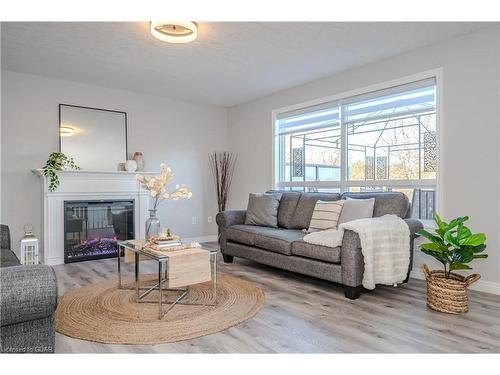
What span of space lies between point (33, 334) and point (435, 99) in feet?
12.5

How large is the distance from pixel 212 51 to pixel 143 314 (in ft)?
8.70

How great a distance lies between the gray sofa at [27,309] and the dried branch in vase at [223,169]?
4.55 m

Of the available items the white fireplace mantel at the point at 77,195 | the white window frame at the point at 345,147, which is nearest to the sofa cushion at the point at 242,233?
the white window frame at the point at 345,147

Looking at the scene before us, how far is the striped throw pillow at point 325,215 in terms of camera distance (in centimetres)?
374

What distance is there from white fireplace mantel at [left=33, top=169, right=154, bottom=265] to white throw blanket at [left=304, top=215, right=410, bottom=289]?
2927 millimetres

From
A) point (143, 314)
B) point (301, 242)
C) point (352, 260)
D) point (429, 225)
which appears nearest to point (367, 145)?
point (429, 225)

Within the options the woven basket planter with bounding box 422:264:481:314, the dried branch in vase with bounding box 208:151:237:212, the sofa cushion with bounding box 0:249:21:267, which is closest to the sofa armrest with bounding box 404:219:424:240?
the woven basket planter with bounding box 422:264:481:314

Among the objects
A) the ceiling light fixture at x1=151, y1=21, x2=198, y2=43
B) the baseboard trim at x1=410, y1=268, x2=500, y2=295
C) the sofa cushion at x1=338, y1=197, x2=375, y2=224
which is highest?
the ceiling light fixture at x1=151, y1=21, x2=198, y2=43

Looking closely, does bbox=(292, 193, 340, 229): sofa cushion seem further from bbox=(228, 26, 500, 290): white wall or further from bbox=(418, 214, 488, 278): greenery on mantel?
bbox=(418, 214, 488, 278): greenery on mantel

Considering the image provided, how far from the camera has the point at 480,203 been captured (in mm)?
3232

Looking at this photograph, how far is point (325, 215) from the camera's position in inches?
151

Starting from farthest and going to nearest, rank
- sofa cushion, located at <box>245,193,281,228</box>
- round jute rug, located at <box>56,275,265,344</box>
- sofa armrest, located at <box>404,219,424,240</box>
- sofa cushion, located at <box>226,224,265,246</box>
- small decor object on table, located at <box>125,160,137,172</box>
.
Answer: small decor object on table, located at <box>125,160,137,172</box>, sofa cushion, located at <box>245,193,281,228</box>, sofa cushion, located at <box>226,224,265,246</box>, sofa armrest, located at <box>404,219,424,240</box>, round jute rug, located at <box>56,275,265,344</box>

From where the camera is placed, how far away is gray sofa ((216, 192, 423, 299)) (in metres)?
2.99

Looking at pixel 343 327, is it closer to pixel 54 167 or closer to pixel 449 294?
pixel 449 294
